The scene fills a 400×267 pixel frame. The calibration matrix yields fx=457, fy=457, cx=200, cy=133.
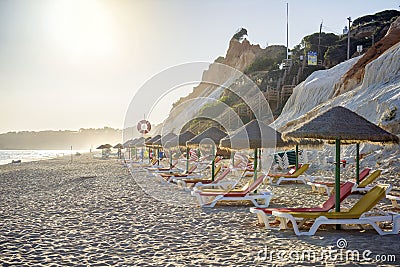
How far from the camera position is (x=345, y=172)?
1524cm

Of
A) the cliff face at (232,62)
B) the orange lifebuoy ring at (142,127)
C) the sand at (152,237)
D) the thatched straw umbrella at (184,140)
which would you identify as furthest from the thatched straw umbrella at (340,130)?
the cliff face at (232,62)

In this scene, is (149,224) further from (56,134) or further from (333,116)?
(56,134)

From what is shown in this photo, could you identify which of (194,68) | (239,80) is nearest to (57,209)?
(194,68)

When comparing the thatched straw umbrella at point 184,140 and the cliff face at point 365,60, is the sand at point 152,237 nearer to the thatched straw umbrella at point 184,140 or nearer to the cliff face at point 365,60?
the thatched straw umbrella at point 184,140

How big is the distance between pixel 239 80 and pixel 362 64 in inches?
1612

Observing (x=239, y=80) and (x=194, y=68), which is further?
(x=239, y=80)

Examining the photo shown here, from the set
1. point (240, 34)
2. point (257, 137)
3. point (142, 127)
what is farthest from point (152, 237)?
point (240, 34)

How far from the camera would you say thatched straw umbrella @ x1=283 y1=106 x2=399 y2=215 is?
21.2ft

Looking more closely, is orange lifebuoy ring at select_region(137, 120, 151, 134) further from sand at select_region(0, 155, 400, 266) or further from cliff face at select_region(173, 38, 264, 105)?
cliff face at select_region(173, 38, 264, 105)

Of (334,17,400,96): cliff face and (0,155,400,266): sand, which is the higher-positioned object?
(334,17,400,96): cliff face

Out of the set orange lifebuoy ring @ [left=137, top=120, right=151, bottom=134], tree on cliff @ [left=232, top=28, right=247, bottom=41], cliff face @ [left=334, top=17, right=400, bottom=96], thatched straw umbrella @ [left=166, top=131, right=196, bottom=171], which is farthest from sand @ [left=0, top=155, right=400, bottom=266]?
tree on cliff @ [left=232, top=28, right=247, bottom=41]

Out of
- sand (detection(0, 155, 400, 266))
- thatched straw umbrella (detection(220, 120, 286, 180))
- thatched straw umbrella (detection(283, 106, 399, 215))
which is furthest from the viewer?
thatched straw umbrella (detection(220, 120, 286, 180))

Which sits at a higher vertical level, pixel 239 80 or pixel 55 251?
pixel 239 80

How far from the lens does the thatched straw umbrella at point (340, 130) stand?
6.46m
